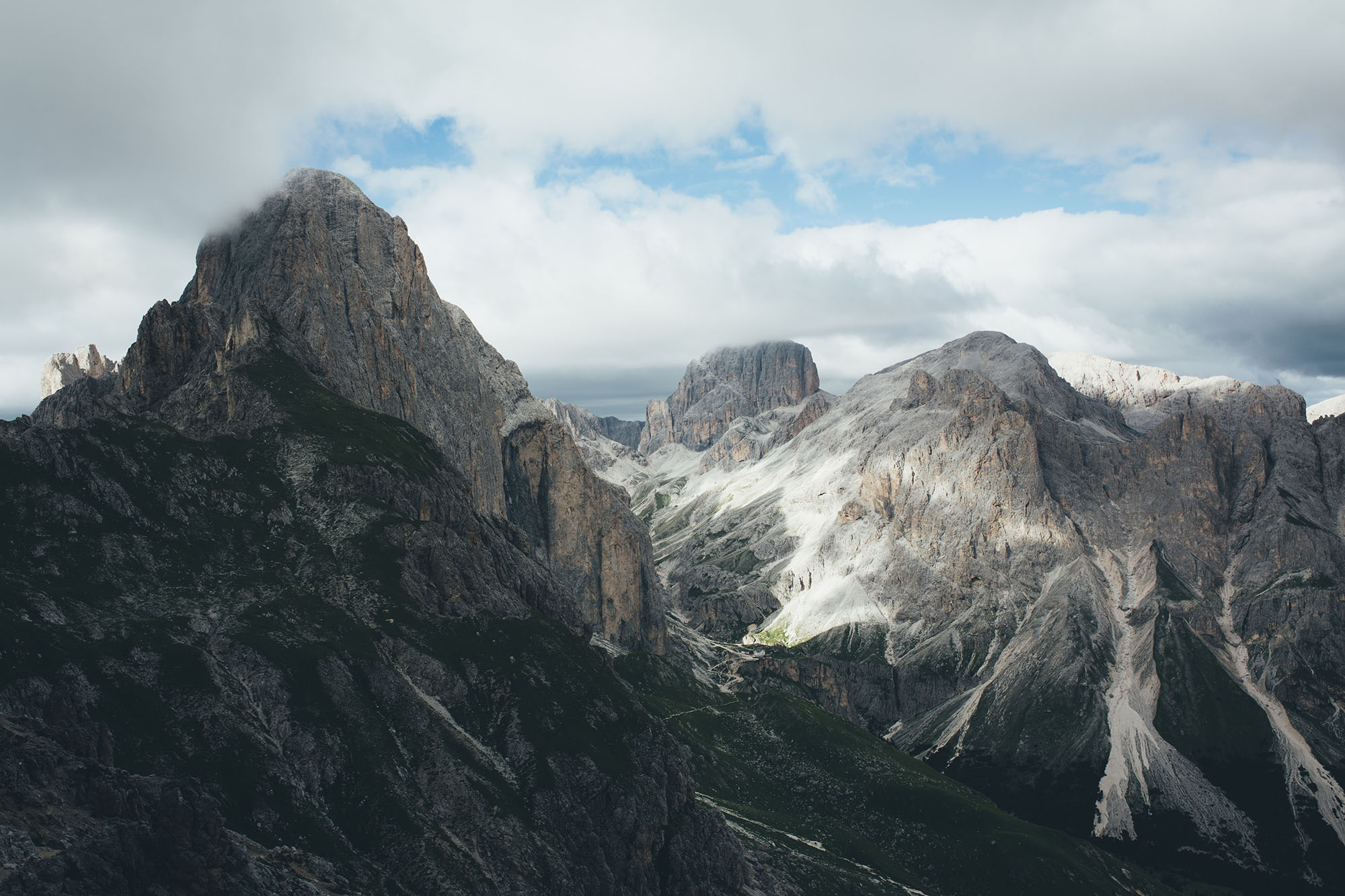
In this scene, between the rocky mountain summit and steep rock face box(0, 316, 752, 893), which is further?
the rocky mountain summit

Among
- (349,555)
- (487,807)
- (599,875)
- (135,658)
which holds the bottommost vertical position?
(599,875)

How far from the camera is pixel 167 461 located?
139750 mm

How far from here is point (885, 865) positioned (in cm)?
19112

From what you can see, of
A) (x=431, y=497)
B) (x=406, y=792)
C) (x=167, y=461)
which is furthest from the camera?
(x=431, y=497)

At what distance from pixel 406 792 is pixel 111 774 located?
38370 mm

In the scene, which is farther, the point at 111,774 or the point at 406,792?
the point at 406,792

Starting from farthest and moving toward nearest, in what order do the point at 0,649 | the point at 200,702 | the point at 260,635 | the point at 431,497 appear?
the point at 431,497 → the point at 260,635 → the point at 200,702 → the point at 0,649

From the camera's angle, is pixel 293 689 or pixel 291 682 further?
pixel 291 682

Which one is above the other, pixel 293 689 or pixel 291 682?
pixel 291 682

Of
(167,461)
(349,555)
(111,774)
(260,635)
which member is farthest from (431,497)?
(111,774)

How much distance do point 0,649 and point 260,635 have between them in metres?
30.7

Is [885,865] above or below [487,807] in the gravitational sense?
below

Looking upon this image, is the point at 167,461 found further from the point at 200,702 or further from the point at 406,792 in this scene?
the point at 406,792

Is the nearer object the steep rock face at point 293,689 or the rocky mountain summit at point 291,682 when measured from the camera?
the steep rock face at point 293,689
